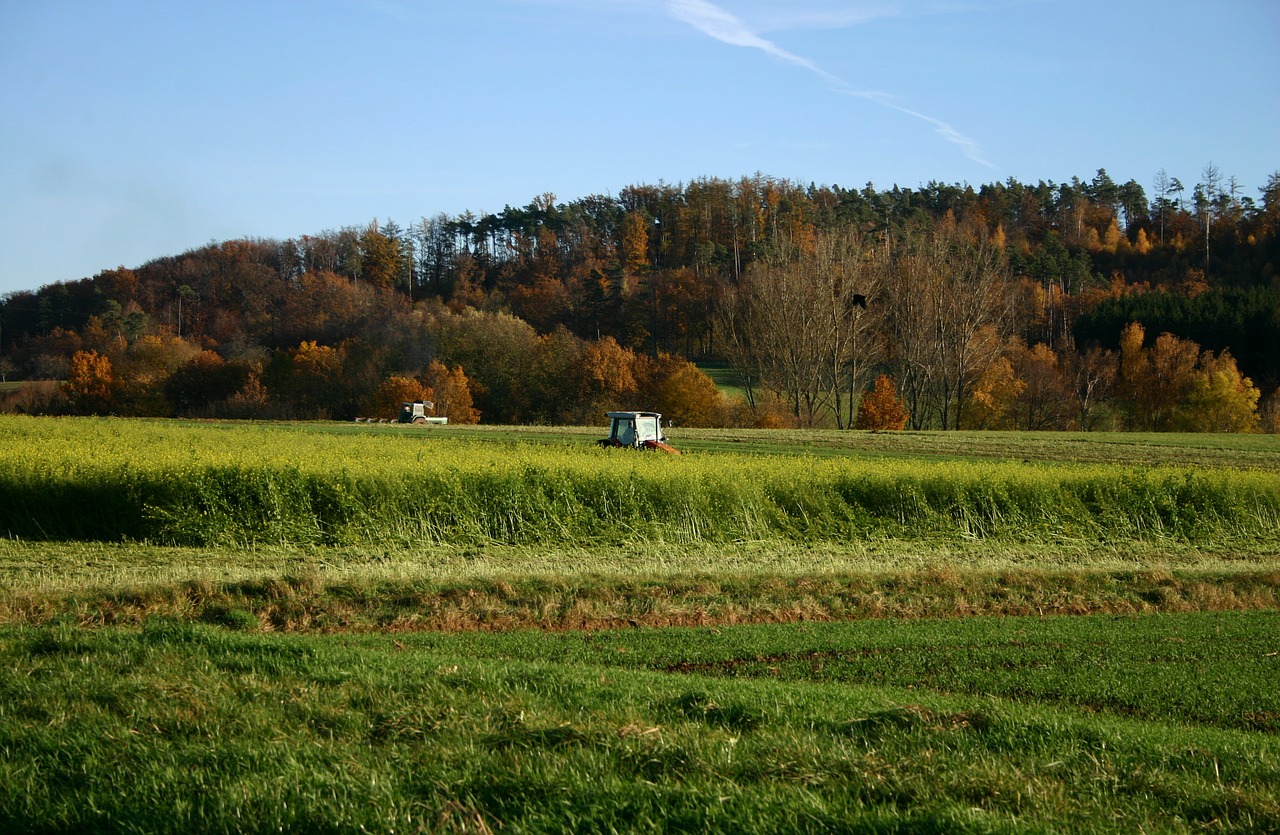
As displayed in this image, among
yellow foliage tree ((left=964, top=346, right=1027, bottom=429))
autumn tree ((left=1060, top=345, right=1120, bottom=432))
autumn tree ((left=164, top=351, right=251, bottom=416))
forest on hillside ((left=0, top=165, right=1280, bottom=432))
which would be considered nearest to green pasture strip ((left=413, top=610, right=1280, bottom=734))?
forest on hillside ((left=0, top=165, right=1280, bottom=432))

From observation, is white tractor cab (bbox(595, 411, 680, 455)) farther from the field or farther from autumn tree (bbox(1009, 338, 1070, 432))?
autumn tree (bbox(1009, 338, 1070, 432))

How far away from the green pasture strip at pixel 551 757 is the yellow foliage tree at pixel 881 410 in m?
67.3

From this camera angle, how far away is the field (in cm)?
464

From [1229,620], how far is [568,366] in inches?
2663

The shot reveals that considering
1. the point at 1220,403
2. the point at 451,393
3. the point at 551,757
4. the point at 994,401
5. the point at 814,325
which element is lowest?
the point at 551,757

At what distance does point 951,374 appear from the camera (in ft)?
239

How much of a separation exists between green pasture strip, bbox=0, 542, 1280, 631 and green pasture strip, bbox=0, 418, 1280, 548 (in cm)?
112

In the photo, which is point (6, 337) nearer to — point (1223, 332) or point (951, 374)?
point (951, 374)

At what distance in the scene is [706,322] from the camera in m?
100

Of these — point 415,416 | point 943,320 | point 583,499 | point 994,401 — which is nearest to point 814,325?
point 943,320

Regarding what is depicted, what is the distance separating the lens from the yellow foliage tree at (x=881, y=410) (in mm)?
73375

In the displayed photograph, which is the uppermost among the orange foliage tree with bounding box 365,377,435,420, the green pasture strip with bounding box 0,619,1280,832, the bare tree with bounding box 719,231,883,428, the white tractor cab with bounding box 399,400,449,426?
the bare tree with bounding box 719,231,883,428

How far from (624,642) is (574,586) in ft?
11.7

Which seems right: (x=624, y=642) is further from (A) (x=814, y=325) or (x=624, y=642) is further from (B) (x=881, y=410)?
(B) (x=881, y=410)
